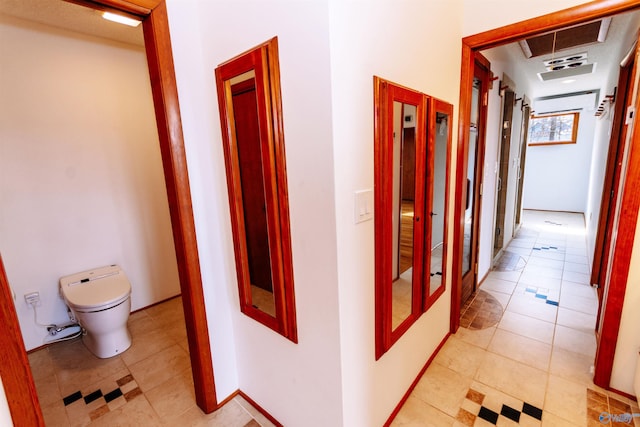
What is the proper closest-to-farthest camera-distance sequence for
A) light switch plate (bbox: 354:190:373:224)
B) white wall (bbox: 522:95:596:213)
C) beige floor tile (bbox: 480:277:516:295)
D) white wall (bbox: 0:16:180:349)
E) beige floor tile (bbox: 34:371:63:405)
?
1. light switch plate (bbox: 354:190:373:224)
2. beige floor tile (bbox: 34:371:63:405)
3. white wall (bbox: 0:16:180:349)
4. beige floor tile (bbox: 480:277:516:295)
5. white wall (bbox: 522:95:596:213)

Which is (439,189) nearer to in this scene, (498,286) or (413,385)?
(413,385)

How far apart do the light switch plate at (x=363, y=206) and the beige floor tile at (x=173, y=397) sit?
155 cm

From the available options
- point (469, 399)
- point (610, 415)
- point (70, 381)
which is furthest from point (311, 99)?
point (70, 381)

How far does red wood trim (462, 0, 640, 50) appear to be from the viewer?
141 cm

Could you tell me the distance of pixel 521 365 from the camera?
6.40 ft

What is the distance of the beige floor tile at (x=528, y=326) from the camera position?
224 centimetres

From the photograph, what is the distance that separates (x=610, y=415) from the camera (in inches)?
61.2

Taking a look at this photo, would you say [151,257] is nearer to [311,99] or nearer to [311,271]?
[311,271]

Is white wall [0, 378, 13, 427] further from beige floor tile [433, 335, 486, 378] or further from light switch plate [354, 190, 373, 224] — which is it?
beige floor tile [433, 335, 486, 378]

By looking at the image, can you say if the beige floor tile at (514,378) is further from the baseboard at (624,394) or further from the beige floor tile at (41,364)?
the beige floor tile at (41,364)

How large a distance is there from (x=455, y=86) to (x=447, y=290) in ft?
4.58

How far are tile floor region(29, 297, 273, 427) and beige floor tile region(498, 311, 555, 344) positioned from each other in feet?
6.66

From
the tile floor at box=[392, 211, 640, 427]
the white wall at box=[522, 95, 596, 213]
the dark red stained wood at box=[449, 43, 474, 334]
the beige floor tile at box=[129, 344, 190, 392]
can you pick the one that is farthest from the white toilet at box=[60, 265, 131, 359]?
the white wall at box=[522, 95, 596, 213]

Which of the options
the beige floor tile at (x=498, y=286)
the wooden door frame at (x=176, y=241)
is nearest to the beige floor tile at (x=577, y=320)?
the beige floor tile at (x=498, y=286)
